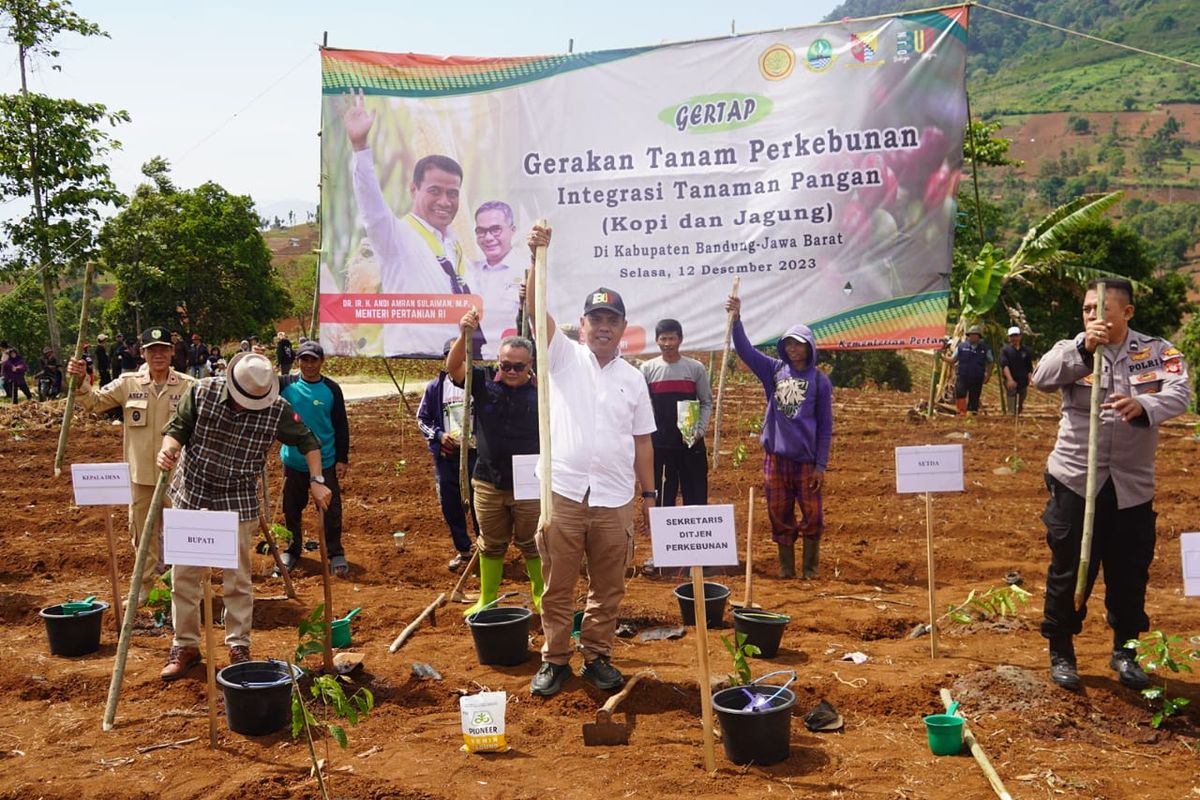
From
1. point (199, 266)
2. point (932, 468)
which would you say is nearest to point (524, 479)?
point (932, 468)

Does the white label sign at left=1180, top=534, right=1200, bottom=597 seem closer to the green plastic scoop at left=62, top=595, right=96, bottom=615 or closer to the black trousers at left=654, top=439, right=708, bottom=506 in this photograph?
the black trousers at left=654, top=439, right=708, bottom=506

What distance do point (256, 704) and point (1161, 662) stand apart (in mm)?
4143

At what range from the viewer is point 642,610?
6.82m

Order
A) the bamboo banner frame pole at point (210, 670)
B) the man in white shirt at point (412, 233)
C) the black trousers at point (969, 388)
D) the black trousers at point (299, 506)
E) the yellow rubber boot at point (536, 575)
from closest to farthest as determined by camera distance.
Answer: the bamboo banner frame pole at point (210, 670), the yellow rubber boot at point (536, 575), the black trousers at point (299, 506), the man in white shirt at point (412, 233), the black trousers at point (969, 388)

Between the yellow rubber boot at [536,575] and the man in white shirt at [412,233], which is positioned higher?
the man in white shirt at [412,233]

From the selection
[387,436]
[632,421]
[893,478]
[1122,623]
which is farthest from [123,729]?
[387,436]

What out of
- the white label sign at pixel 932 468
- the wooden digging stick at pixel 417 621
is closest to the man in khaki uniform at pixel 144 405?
the wooden digging stick at pixel 417 621

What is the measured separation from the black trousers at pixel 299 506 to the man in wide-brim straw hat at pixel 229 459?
6.97 feet

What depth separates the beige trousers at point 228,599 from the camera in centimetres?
550

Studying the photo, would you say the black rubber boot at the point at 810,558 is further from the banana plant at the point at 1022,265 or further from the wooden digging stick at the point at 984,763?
the banana plant at the point at 1022,265

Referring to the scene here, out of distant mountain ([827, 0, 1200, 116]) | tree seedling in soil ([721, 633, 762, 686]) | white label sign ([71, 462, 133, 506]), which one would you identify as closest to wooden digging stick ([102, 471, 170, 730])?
white label sign ([71, 462, 133, 506])

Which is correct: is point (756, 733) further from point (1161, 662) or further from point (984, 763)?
point (1161, 662)

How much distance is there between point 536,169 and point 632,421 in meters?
4.61

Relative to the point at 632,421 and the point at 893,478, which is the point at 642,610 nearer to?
the point at 632,421
